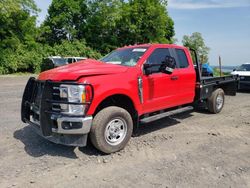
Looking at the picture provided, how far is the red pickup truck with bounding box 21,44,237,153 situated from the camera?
13.9 ft

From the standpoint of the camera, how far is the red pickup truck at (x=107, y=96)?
13.9 feet

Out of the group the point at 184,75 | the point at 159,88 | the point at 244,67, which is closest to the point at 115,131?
the point at 159,88

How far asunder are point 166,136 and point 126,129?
1225 mm

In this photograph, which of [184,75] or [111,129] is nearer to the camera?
[111,129]

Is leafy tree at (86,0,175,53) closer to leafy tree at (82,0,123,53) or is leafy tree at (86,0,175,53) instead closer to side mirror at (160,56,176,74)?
leafy tree at (82,0,123,53)

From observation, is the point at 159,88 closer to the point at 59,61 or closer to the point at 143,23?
the point at 59,61

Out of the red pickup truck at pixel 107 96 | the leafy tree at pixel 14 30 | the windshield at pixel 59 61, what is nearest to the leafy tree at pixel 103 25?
the leafy tree at pixel 14 30

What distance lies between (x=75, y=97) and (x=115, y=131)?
1018mm

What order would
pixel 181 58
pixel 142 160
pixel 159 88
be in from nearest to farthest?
pixel 142 160, pixel 159 88, pixel 181 58

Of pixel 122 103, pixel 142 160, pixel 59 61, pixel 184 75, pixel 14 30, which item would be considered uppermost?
pixel 14 30

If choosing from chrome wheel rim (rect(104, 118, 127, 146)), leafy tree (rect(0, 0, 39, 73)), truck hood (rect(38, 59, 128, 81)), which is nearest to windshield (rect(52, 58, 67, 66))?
leafy tree (rect(0, 0, 39, 73))

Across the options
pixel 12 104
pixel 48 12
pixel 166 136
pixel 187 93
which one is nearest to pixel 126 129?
pixel 166 136

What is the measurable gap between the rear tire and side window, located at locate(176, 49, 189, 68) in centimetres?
177

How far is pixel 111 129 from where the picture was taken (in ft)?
15.3
